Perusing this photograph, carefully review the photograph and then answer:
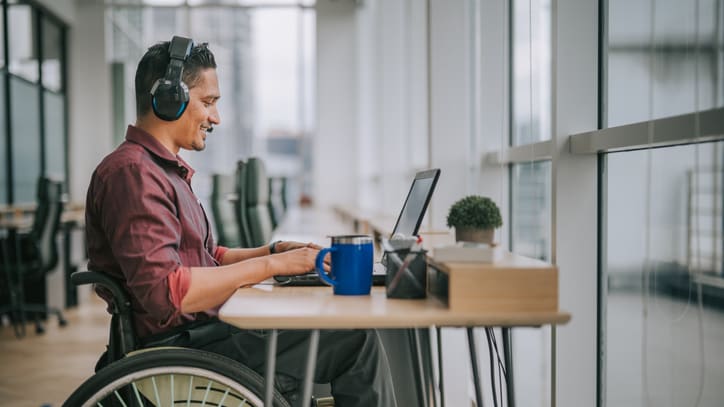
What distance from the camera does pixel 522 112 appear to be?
257 centimetres

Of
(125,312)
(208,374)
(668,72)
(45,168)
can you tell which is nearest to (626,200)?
(668,72)

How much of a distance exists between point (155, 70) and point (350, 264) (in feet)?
2.34

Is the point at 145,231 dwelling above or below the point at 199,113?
below

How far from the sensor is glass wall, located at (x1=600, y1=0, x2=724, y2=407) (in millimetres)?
1236

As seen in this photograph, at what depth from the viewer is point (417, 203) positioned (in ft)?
5.58

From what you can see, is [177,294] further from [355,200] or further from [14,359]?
[355,200]

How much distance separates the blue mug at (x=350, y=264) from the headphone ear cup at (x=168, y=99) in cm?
55

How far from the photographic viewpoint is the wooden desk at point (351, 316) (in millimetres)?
1172

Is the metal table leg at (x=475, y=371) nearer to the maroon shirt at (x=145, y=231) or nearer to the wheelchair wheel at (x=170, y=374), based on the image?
the wheelchair wheel at (x=170, y=374)

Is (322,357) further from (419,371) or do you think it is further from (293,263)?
(419,371)

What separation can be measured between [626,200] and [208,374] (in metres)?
1.05

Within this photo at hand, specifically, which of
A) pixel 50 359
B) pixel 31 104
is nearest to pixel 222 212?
pixel 50 359

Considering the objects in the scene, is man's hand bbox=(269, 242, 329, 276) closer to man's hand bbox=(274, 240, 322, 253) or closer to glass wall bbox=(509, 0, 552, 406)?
man's hand bbox=(274, 240, 322, 253)

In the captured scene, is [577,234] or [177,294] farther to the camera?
[577,234]
